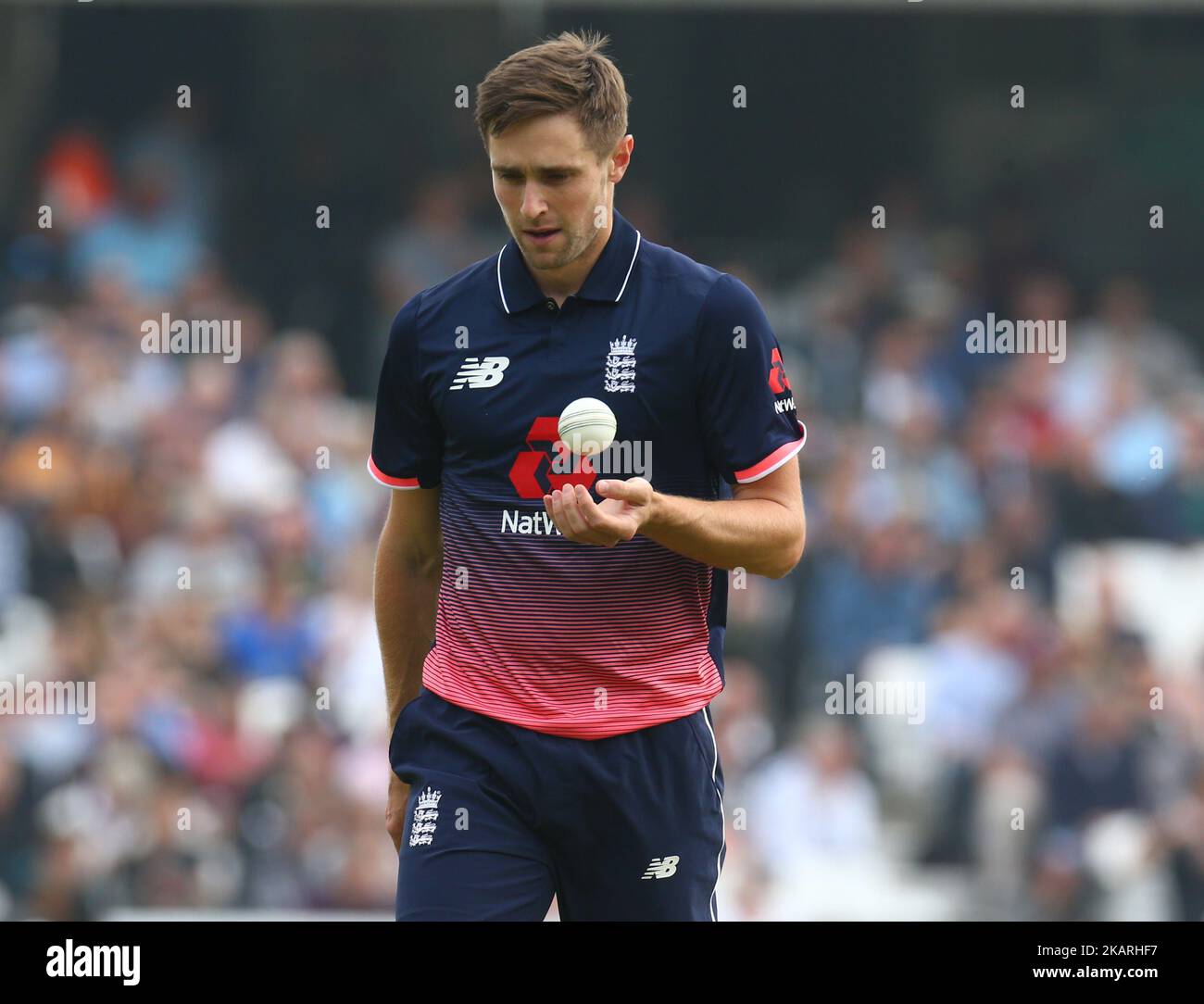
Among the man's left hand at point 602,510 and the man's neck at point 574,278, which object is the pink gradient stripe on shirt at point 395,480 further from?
the man's left hand at point 602,510

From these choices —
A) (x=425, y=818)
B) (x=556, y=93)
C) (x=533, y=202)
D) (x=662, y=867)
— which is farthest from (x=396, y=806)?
(x=556, y=93)

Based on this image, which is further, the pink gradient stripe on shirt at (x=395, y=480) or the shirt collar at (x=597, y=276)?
the pink gradient stripe on shirt at (x=395, y=480)

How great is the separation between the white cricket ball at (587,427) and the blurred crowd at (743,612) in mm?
5638

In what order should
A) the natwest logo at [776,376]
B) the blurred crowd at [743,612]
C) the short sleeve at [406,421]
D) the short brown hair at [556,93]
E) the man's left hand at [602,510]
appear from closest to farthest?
the man's left hand at [602,510]
the short brown hair at [556,93]
the natwest logo at [776,376]
the short sleeve at [406,421]
the blurred crowd at [743,612]

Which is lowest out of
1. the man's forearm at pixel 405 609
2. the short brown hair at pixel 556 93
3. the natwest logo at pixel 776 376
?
the man's forearm at pixel 405 609

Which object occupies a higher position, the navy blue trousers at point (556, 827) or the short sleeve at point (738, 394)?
the short sleeve at point (738, 394)

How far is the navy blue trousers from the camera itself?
4.16 metres

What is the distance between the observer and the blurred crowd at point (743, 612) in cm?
967

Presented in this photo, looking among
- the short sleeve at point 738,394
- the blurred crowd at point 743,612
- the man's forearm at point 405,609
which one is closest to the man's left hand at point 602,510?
the short sleeve at point 738,394

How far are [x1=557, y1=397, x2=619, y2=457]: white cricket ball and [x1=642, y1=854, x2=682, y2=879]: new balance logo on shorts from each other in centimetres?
92

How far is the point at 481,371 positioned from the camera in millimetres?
4344

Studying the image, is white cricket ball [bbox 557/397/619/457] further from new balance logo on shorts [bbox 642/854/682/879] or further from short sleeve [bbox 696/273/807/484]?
new balance logo on shorts [bbox 642/854/682/879]

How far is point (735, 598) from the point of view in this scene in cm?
1047

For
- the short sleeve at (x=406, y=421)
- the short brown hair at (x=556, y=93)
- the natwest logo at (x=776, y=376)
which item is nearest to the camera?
the short brown hair at (x=556, y=93)
